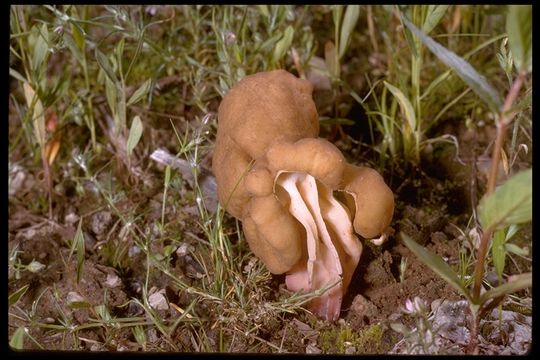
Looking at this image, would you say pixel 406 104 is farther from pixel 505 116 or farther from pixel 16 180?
pixel 16 180

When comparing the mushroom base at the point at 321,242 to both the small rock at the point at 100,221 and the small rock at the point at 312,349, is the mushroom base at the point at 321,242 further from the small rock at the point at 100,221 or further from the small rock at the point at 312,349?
the small rock at the point at 100,221

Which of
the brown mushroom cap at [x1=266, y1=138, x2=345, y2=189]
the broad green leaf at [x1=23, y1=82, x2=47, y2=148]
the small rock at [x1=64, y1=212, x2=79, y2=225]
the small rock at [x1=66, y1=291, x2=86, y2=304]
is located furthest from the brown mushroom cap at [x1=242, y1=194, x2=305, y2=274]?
the broad green leaf at [x1=23, y1=82, x2=47, y2=148]

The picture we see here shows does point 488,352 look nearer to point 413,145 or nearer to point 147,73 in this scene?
point 413,145

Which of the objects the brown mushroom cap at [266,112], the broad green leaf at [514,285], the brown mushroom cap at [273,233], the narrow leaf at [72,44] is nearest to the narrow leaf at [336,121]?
the brown mushroom cap at [266,112]

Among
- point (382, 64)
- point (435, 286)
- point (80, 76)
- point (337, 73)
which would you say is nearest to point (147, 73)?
point (80, 76)

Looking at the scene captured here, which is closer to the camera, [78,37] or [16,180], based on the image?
[78,37]

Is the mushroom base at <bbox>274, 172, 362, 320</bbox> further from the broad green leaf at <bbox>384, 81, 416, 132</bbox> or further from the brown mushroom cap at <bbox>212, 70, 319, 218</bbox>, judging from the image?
the broad green leaf at <bbox>384, 81, 416, 132</bbox>

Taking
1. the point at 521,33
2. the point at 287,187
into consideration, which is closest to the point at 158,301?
the point at 287,187

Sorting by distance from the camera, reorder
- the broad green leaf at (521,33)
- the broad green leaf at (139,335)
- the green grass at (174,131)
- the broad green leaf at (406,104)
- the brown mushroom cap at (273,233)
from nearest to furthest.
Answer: the broad green leaf at (521,33)
the brown mushroom cap at (273,233)
the broad green leaf at (139,335)
the green grass at (174,131)
the broad green leaf at (406,104)
